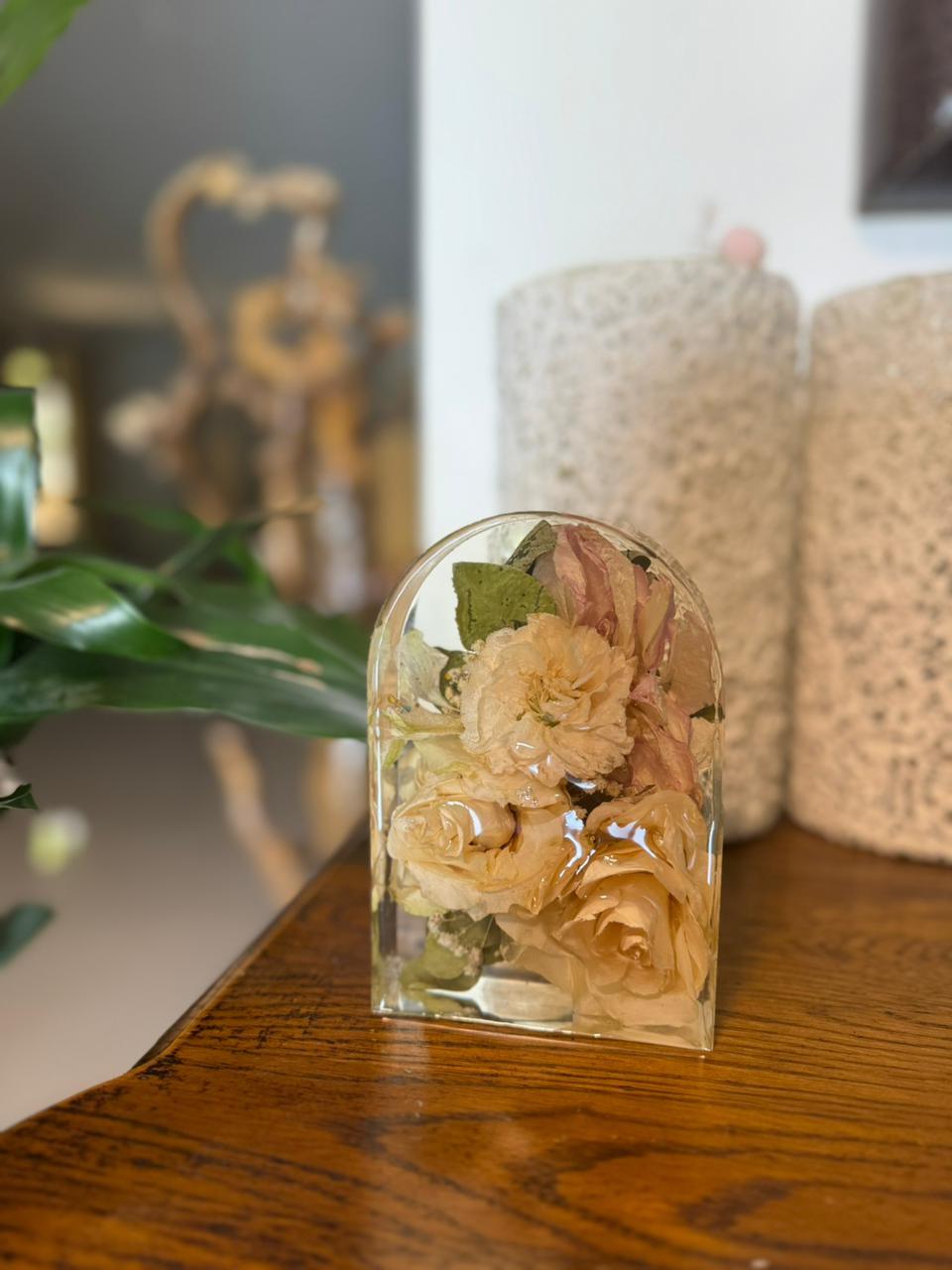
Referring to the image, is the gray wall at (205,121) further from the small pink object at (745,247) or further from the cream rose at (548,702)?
the cream rose at (548,702)

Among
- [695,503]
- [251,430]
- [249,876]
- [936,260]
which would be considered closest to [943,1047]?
[695,503]

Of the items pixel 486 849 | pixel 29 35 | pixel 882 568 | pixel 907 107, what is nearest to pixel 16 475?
pixel 29 35

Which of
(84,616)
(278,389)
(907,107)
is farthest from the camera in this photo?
(278,389)

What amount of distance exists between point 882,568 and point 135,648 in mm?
357

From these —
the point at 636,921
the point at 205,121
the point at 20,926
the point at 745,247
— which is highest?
the point at 205,121

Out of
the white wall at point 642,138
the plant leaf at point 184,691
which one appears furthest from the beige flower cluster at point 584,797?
the white wall at point 642,138

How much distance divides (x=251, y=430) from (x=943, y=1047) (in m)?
0.81

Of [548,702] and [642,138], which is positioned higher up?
[642,138]

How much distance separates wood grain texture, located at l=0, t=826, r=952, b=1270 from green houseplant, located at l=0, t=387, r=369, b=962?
0.41 ft

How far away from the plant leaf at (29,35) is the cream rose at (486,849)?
38 centimetres

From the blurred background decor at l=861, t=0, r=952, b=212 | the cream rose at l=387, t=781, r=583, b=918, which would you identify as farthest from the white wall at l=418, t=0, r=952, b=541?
the cream rose at l=387, t=781, r=583, b=918

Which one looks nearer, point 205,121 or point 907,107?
point 907,107

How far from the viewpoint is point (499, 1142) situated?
0.82 ft

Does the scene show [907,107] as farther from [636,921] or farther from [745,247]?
[636,921]
